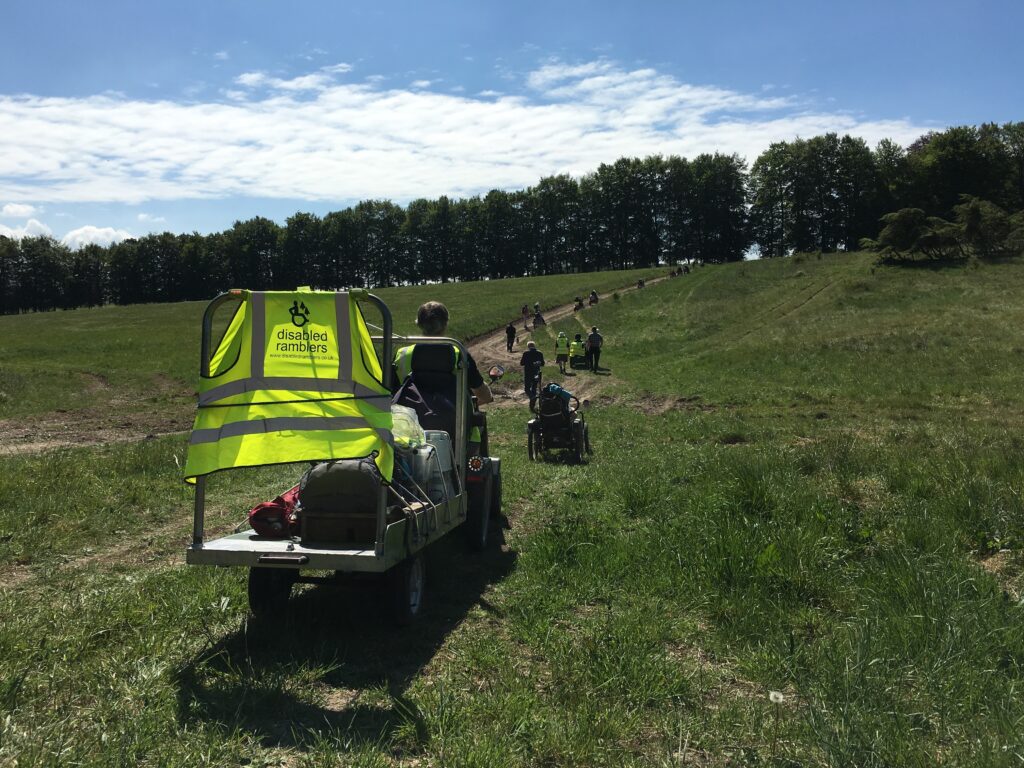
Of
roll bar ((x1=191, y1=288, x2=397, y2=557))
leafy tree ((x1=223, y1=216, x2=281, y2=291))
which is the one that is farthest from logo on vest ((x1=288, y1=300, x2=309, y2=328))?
leafy tree ((x1=223, y1=216, x2=281, y2=291))

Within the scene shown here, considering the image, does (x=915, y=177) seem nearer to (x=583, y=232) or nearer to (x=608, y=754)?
(x=583, y=232)

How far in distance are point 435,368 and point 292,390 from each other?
231 cm

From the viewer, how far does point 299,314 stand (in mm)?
4340

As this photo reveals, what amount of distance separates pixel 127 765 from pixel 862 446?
1061cm

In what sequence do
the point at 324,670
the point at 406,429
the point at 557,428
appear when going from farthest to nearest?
the point at 557,428, the point at 406,429, the point at 324,670

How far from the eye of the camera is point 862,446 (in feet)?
34.7

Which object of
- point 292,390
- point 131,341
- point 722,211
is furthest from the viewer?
point 722,211

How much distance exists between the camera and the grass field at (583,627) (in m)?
3.24

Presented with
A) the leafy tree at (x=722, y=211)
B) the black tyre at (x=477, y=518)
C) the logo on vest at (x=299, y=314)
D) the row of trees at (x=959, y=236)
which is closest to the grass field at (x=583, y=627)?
the black tyre at (x=477, y=518)

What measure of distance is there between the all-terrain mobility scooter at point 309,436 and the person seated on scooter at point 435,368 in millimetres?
1633

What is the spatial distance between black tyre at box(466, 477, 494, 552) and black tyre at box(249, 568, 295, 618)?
1.94 m

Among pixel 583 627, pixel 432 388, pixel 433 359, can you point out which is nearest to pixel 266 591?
pixel 583 627

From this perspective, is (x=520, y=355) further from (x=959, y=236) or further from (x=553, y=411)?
(x=959, y=236)

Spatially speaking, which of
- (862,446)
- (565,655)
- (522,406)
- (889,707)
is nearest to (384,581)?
(565,655)
